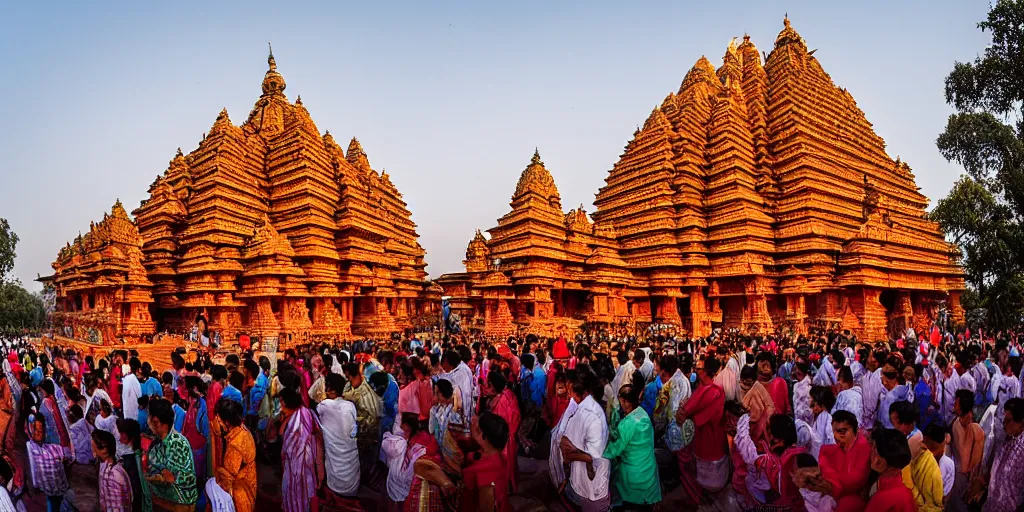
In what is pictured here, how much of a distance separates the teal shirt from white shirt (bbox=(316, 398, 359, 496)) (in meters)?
2.66

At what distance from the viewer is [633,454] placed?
5.93 meters

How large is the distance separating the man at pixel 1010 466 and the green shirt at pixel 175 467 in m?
6.90

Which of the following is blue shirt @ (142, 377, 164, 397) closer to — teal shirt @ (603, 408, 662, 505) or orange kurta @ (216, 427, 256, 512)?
orange kurta @ (216, 427, 256, 512)

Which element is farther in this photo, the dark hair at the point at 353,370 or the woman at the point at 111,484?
the dark hair at the point at 353,370

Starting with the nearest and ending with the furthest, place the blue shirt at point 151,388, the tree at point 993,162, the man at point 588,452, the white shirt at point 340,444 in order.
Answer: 1. the man at point 588,452
2. the white shirt at point 340,444
3. the blue shirt at point 151,388
4. the tree at point 993,162

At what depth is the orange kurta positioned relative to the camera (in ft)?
16.8

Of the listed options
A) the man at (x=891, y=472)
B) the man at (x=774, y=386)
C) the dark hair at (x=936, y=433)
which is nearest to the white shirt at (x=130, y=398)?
the man at (x=774, y=386)

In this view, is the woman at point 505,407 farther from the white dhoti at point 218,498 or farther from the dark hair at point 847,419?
the dark hair at point 847,419

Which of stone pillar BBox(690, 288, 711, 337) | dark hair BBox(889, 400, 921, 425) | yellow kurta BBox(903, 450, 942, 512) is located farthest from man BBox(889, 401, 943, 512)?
stone pillar BBox(690, 288, 711, 337)

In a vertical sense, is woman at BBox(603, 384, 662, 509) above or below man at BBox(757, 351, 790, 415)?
below

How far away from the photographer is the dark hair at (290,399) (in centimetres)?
584

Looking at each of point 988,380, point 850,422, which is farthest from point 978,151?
point 850,422

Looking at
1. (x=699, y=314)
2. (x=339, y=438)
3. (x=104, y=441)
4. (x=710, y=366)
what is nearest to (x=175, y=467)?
(x=104, y=441)

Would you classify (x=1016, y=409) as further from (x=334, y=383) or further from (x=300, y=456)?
(x=300, y=456)
